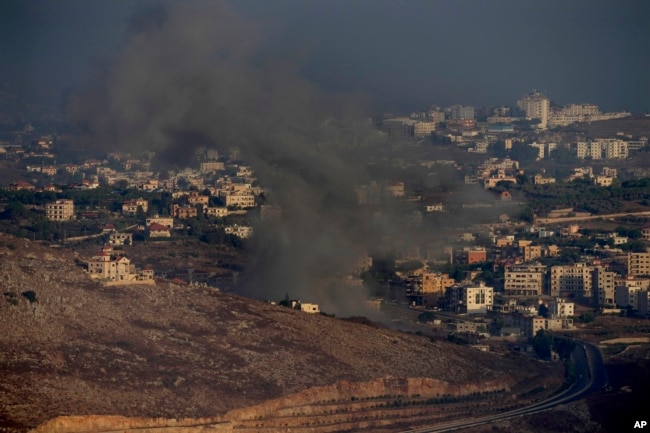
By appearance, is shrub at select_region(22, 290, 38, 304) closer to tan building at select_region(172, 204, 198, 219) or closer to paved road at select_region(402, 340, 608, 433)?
paved road at select_region(402, 340, 608, 433)

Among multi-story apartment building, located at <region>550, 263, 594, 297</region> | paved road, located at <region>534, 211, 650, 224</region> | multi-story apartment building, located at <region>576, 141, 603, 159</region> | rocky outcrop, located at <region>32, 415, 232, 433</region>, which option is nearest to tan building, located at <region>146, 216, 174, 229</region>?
paved road, located at <region>534, 211, 650, 224</region>

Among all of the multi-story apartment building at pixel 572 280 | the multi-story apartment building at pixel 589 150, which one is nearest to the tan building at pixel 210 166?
the multi-story apartment building at pixel 572 280

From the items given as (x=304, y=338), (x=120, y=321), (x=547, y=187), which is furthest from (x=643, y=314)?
(x=547, y=187)

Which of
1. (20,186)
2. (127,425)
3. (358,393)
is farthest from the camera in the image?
(20,186)

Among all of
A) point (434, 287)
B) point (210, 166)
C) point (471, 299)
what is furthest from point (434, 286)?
point (210, 166)

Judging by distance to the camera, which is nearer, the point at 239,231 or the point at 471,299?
the point at 471,299

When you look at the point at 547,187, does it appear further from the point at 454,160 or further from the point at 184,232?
the point at 184,232

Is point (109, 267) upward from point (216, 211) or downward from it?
downward

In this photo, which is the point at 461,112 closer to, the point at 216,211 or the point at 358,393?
the point at 216,211

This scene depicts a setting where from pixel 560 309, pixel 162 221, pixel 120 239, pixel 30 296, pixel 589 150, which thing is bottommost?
pixel 560 309
